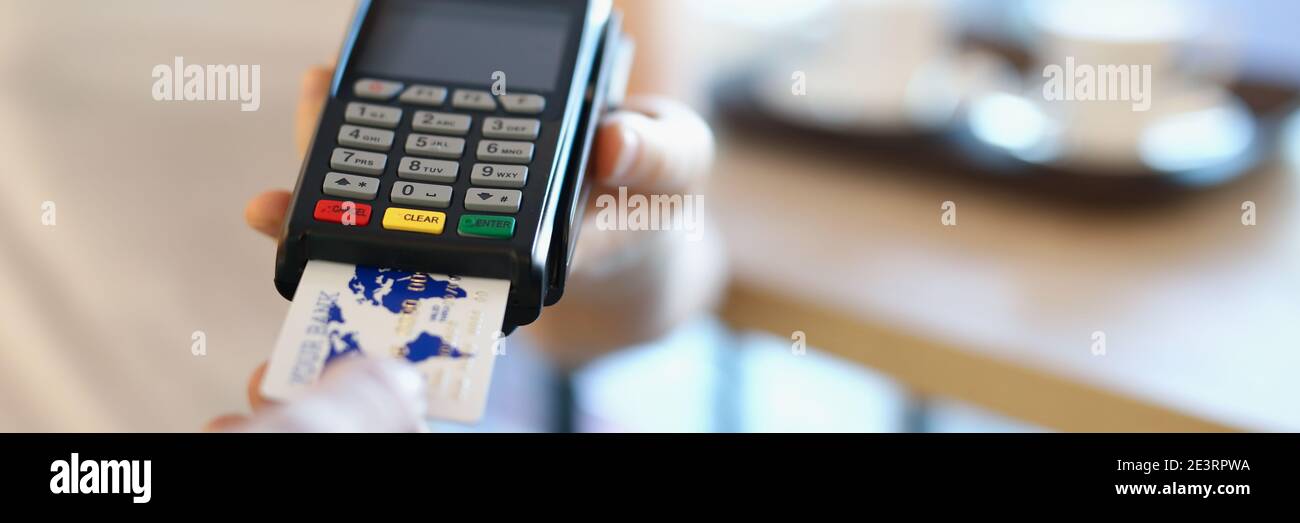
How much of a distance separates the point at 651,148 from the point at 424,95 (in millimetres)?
84

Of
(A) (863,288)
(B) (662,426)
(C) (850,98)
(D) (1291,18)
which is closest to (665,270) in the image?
(A) (863,288)

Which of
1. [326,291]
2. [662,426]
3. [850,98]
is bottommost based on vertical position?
[662,426]

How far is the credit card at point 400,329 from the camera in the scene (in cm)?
27

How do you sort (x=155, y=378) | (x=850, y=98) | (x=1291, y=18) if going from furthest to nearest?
1. (x=1291, y=18)
2. (x=850, y=98)
3. (x=155, y=378)

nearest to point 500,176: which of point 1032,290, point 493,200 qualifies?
point 493,200

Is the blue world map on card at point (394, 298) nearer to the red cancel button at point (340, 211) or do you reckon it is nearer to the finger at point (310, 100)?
the red cancel button at point (340, 211)

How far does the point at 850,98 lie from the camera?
27.8 inches

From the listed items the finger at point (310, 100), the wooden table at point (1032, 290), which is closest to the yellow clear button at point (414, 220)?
the finger at point (310, 100)

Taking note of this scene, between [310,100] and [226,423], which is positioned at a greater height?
[310,100]

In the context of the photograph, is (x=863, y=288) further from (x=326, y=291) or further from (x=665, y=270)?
(x=326, y=291)

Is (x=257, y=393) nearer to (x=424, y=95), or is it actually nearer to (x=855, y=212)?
(x=424, y=95)

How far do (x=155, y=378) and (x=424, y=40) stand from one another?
0.64ft

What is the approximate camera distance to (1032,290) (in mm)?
566
